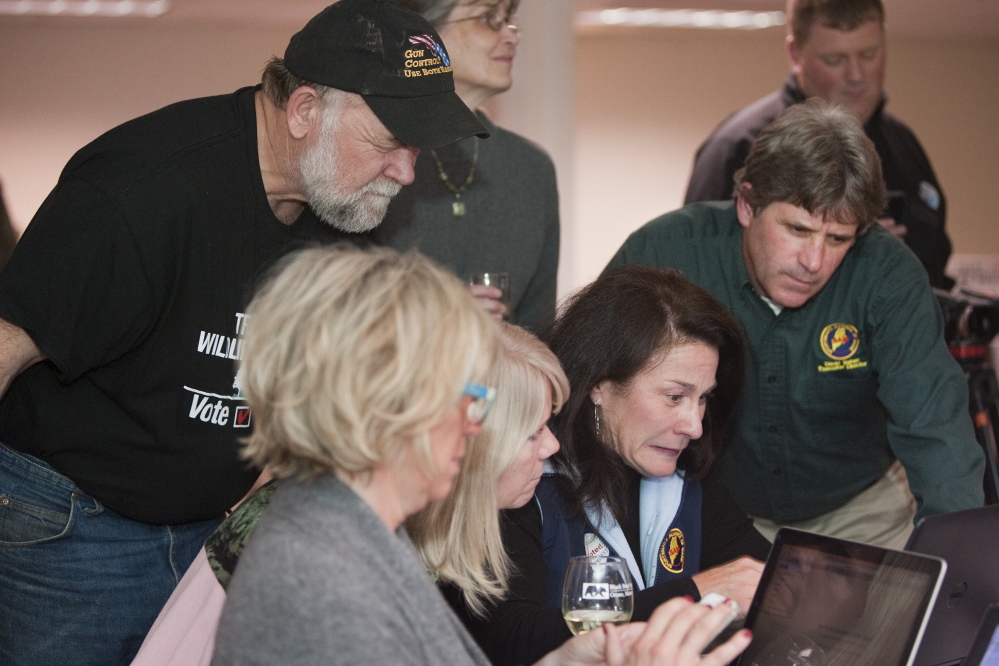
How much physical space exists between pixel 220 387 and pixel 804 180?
124 cm

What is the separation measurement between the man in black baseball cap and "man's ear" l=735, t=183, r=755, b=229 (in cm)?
83

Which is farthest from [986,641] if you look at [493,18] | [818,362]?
[493,18]

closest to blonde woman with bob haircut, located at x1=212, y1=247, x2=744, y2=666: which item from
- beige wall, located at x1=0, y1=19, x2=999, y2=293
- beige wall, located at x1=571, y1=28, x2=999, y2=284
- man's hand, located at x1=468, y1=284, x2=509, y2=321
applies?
A: man's hand, located at x1=468, y1=284, x2=509, y2=321

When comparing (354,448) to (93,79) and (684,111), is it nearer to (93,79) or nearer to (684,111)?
(93,79)

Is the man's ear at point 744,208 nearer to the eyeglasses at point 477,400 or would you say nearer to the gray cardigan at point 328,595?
the eyeglasses at point 477,400

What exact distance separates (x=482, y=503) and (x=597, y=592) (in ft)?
0.79

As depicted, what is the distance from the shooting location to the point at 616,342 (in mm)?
1918

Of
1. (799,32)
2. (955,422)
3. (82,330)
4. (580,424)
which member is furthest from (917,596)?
(799,32)

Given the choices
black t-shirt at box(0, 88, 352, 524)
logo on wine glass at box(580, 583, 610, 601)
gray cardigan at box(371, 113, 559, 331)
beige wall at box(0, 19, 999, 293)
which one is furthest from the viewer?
beige wall at box(0, 19, 999, 293)

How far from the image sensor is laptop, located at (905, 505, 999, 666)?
1467 mm

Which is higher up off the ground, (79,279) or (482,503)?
(79,279)

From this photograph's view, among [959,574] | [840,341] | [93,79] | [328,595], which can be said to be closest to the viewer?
[328,595]

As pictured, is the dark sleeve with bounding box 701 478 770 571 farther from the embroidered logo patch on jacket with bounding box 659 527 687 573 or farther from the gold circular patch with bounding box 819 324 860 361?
the gold circular patch with bounding box 819 324 860 361

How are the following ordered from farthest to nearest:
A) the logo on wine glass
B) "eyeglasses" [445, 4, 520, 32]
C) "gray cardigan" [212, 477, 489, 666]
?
"eyeglasses" [445, 4, 520, 32] < the logo on wine glass < "gray cardigan" [212, 477, 489, 666]
